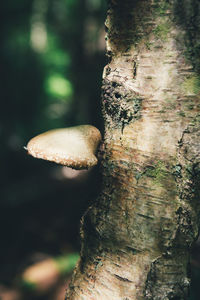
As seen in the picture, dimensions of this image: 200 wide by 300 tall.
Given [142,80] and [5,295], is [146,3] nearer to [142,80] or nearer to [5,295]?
[142,80]

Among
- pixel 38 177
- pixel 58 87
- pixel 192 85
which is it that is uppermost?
pixel 192 85

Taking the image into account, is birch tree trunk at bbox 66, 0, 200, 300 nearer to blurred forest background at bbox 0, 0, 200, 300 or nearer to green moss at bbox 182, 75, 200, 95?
green moss at bbox 182, 75, 200, 95

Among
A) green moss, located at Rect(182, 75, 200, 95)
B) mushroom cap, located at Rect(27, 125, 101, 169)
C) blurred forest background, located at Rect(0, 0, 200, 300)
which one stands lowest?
blurred forest background, located at Rect(0, 0, 200, 300)

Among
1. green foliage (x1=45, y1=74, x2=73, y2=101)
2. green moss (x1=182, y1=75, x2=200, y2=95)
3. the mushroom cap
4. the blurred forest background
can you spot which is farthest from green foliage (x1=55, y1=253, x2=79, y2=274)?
green foliage (x1=45, y1=74, x2=73, y2=101)

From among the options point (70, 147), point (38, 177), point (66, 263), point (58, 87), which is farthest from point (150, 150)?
point (38, 177)

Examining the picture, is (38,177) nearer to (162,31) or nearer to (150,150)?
(150,150)

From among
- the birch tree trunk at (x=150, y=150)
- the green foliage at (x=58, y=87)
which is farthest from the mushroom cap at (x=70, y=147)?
the green foliage at (x=58, y=87)

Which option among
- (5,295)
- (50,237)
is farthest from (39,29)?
(5,295)
